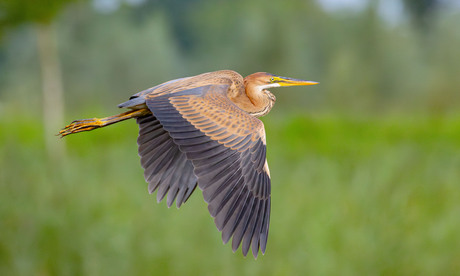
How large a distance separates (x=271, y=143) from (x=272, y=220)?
2.60 meters

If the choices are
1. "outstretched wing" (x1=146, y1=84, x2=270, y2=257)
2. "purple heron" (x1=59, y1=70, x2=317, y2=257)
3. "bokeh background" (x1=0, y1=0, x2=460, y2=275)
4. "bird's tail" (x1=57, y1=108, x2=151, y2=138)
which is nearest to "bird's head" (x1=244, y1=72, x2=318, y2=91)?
"purple heron" (x1=59, y1=70, x2=317, y2=257)

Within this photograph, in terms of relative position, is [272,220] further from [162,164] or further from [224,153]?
[224,153]

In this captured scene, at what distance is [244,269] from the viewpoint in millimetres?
5844

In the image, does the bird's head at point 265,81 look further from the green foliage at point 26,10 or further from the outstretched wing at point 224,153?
the green foliage at point 26,10

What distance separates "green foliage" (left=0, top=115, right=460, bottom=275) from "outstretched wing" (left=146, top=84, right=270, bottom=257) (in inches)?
122

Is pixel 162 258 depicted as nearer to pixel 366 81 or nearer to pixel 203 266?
pixel 203 266

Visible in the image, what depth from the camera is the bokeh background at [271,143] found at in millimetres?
6152

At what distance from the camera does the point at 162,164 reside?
10.4ft

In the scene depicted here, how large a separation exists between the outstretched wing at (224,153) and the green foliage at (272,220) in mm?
3090

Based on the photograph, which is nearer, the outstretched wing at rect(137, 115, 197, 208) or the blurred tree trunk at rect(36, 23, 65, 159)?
the outstretched wing at rect(137, 115, 197, 208)

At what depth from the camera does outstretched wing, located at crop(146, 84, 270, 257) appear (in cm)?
273

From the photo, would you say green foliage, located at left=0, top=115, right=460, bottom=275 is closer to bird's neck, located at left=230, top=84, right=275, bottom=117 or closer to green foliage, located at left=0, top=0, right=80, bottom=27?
green foliage, located at left=0, top=0, right=80, bottom=27

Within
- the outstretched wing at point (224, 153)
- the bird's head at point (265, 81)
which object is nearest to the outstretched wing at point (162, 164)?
the outstretched wing at point (224, 153)

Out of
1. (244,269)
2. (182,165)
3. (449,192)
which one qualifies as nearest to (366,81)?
(449,192)
